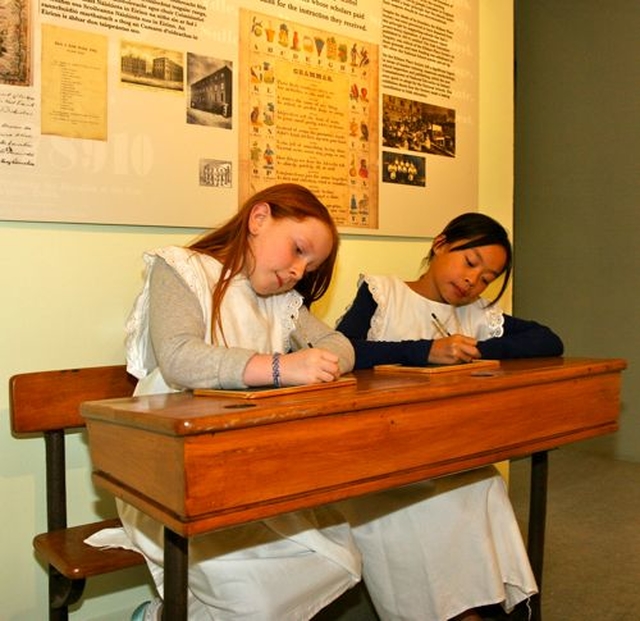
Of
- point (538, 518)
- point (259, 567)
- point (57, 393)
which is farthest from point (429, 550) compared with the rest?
point (57, 393)

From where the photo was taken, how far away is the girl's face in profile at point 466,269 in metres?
2.15

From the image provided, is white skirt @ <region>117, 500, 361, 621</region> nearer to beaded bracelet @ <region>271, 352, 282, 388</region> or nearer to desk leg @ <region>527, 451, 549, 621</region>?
beaded bracelet @ <region>271, 352, 282, 388</region>

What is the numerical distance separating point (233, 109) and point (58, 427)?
97cm

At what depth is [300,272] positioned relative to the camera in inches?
65.4

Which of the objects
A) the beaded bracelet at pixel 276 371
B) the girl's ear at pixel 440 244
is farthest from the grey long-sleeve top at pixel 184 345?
the girl's ear at pixel 440 244

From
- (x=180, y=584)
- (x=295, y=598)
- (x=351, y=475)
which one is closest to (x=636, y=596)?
(x=295, y=598)

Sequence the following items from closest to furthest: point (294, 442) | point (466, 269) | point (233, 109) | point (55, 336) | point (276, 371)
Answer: point (294, 442), point (276, 371), point (55, 336), point (233, 109), point (466, 269)

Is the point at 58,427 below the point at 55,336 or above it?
below

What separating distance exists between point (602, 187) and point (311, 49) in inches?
104

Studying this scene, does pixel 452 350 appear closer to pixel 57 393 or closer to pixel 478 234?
pixel 478 234

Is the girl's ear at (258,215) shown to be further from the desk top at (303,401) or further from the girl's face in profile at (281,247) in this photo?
the desk top at (303,401)

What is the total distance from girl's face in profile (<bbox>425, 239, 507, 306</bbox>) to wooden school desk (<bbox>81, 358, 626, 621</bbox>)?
509 mm

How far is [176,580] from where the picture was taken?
1216mm

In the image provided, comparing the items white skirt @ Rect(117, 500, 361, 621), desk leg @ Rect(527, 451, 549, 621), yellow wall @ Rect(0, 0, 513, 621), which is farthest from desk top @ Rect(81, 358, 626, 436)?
yellow wall @ Rect(0, 0, 513, 621)
